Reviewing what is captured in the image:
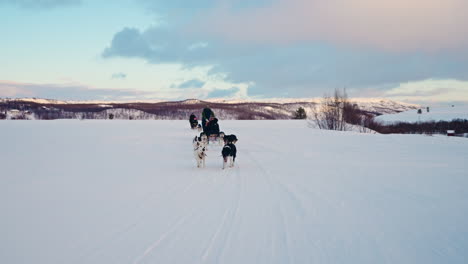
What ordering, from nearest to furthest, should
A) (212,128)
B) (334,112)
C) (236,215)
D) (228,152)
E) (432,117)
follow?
(236,215), (228,152), (212,128), (334,112), (432,117)

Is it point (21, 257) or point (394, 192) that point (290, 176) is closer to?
point (394, 192)

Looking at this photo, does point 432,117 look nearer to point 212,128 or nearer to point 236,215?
point 212,128

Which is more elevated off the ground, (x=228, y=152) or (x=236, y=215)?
(x=228, y=152)

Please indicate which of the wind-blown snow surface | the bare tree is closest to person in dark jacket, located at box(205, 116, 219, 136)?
the wind-blown snow surface

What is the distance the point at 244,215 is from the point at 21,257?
2830mm

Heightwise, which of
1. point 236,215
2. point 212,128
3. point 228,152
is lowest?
point 236,215

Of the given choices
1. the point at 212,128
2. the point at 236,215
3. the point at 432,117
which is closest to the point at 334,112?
the point at 212,128

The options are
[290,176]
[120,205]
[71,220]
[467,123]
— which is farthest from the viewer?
[467,123]

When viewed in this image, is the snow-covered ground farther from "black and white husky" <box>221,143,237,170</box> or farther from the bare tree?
"black and white husky" <box>221,143,237,170</box>

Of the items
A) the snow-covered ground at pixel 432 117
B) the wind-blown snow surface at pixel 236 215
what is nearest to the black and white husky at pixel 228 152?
the wind-blown snow surface at pixel 236 215

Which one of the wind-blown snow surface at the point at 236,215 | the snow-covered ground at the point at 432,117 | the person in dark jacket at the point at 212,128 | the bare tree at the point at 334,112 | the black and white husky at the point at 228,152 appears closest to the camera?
the wind-blown snow surface at the point at 236,215

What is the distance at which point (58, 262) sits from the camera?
343 cm

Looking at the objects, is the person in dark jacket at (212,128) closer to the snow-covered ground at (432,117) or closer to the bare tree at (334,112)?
the bare tree at (334,112)

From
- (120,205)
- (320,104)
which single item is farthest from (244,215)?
(320,104)
